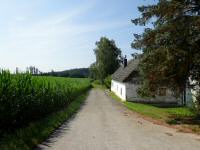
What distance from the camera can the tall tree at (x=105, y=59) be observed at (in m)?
107

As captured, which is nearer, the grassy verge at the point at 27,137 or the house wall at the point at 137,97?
the grassy verge at the point at 27,137

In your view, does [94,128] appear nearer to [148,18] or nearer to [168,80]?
[168,80]

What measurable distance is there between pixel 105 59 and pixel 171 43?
8348cm

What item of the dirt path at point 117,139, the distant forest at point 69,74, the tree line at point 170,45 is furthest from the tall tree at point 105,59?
the dirt path at point 117,139

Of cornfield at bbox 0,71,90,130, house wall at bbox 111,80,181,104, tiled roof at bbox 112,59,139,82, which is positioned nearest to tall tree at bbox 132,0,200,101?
cornfield at bbox 0,71,90,130

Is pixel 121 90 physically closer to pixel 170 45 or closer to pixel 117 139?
pixel 170 45

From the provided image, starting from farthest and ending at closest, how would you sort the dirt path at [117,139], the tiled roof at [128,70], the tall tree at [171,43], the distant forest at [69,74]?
the distant forest at [69,74] < the tiled roof at [128,70] < the tall tree at [171,43] < the dirt path at [117,139]

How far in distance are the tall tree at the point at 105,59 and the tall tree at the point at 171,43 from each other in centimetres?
8079

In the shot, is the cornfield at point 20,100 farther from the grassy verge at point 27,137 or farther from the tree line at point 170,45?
the tree line at point 170,45

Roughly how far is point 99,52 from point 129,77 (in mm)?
60955

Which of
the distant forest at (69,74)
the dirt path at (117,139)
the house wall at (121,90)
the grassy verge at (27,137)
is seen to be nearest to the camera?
the grassy verge at (27,137)

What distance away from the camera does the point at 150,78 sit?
25297 millimetres

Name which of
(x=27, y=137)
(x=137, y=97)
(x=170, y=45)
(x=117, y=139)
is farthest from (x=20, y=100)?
(x=137, y=97)

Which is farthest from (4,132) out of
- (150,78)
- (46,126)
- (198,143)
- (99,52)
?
(99,52)
